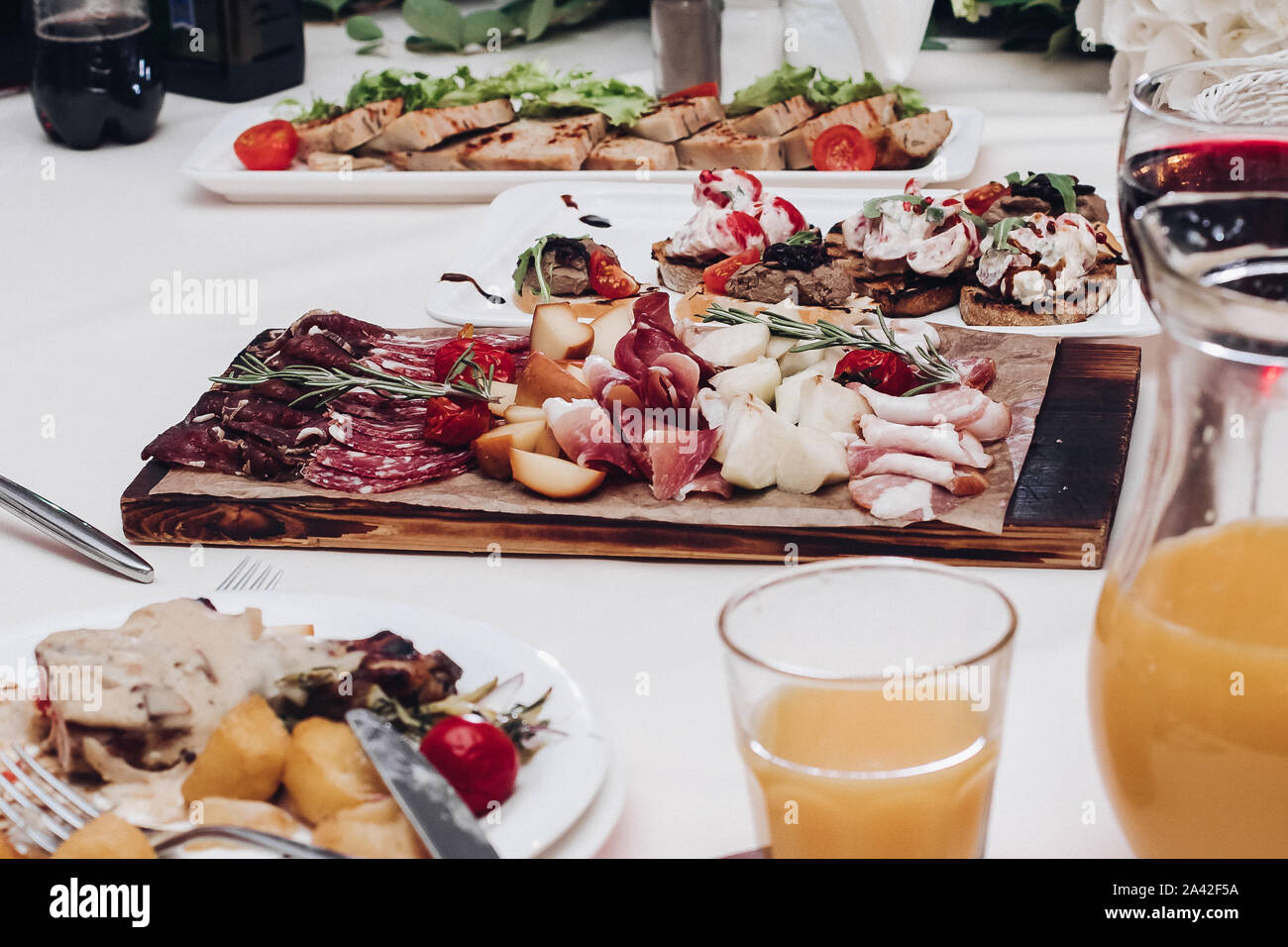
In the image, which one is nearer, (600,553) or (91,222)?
(600,553)

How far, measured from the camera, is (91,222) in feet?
5.98

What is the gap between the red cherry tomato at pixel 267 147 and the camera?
1870 mm

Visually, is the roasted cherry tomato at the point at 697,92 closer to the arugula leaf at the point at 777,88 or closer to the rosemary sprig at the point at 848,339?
the arugula leaf at the point at 777,88

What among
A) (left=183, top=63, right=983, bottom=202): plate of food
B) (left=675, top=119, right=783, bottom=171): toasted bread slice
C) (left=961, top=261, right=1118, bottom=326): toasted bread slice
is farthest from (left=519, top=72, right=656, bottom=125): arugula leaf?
(left=961, top=261, right=1118, bottom=326): toasted bread slice

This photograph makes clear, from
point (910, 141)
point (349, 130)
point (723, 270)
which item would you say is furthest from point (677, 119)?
point (723, 270)

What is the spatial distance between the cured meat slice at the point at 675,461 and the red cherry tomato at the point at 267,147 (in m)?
1.12

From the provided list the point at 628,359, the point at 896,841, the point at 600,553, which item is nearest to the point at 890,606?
the point at 896,841

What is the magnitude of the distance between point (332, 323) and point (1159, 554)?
0.84 meters

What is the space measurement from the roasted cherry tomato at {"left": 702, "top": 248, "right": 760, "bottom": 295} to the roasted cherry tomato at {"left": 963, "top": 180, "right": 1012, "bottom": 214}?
0.81ft

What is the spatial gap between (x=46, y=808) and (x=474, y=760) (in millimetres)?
199

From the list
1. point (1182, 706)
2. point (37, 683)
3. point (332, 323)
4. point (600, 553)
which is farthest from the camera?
point (332, 323)

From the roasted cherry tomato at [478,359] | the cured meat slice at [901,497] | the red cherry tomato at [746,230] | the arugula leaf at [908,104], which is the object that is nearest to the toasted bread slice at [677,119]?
the arugula leaf at [908,104]

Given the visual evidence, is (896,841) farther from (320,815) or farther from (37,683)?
(37,683)

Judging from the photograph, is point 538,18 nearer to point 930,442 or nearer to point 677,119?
point 677,119
